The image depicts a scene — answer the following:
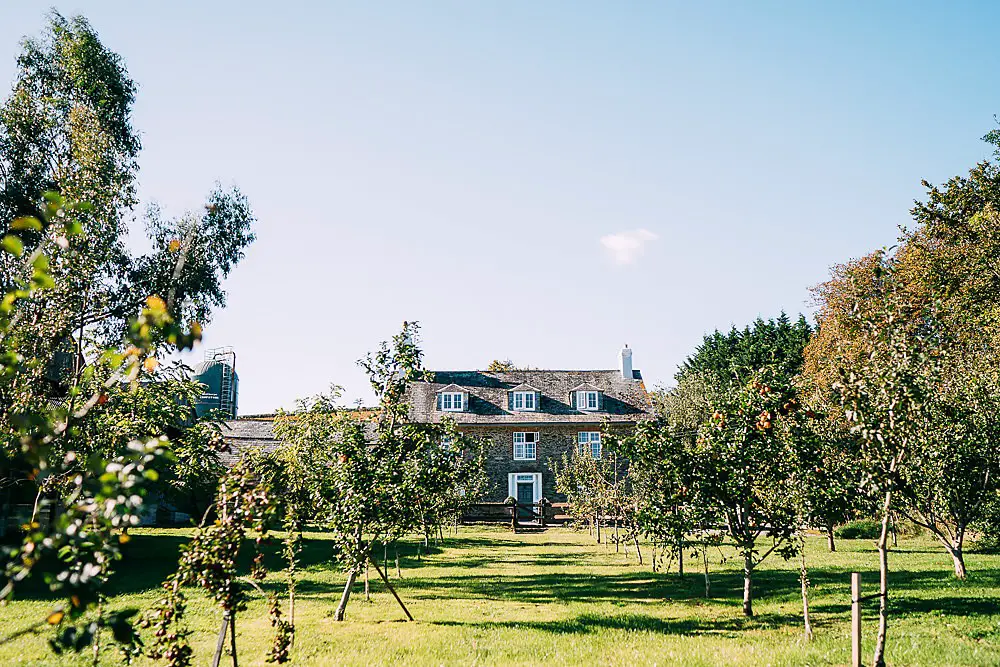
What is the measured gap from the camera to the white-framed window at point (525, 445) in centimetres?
4653

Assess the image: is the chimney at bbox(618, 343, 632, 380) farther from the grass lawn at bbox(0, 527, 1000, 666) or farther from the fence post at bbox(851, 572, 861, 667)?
the fence post at bbox(851, 572, 861, 667)

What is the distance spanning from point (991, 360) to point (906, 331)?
13.9 m

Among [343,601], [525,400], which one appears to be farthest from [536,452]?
[343,601]

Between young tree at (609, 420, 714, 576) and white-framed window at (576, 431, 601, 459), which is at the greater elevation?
white-framed window at (576, 431, 601, 459)

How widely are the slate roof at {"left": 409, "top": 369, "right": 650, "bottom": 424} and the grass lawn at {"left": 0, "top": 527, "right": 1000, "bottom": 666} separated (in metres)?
26.3

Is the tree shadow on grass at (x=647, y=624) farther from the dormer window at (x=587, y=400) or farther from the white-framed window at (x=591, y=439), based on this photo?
the dormer window at (x=587, y=400)

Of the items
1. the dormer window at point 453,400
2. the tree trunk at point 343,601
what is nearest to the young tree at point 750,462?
the tree trunk at point 343,601

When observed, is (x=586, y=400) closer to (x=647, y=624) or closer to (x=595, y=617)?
(x=595, y=617)

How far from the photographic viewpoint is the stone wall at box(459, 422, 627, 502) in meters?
46.0

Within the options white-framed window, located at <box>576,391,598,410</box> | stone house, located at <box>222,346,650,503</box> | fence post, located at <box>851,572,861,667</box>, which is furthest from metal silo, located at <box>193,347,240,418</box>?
fence post, located at <box>851,572,861,667</box>

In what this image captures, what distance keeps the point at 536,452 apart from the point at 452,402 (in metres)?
6.30

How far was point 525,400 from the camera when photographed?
48031 mm

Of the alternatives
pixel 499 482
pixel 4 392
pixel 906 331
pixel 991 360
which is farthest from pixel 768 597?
pixel 499 482

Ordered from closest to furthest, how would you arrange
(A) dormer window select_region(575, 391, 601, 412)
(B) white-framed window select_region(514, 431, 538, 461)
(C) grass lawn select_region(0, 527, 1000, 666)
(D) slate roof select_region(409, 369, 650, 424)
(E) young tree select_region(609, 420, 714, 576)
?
1. (C) grass lawn select_region(0, 527, 1000, 666)
2. (E) young tree select_region(609, 420, 714, 576)
3. (B) white-framed window select_region(514, 431, 538, 461)
4. (D) slate roof select_region(409, 369, 650, 424)
5. (A) dormer window select_region(575, 391, 601, 412)
